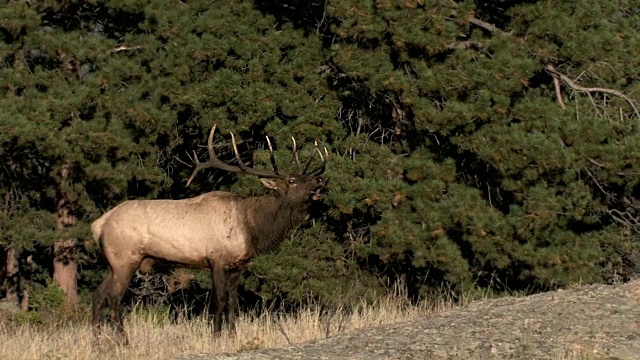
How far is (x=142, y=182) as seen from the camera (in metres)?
16.2

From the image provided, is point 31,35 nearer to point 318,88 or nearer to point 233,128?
point 233,128

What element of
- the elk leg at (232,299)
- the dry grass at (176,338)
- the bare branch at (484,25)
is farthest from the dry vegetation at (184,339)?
the bare branch at (484,25)

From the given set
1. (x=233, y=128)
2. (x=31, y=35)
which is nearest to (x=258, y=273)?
(x=233, y=128)

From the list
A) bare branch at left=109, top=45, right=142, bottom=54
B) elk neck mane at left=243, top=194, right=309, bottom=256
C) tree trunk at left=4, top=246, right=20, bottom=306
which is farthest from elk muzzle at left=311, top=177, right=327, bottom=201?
tree trunk at left=4, top=246, right=20, bottom=306

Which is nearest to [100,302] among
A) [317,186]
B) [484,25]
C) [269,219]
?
[269,219]

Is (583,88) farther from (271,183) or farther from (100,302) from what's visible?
(100,302)

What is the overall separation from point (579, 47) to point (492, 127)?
149 centimetres

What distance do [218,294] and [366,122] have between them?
5144mm

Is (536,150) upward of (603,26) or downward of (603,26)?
downward

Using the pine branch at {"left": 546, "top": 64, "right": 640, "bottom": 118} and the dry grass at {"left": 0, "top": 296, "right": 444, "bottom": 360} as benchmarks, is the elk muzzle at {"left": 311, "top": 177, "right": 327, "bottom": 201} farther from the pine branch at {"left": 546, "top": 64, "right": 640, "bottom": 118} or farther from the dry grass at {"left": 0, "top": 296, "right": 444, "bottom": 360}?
the pine branch at {"left": 546, "top": 64, "right": 640, "bottom": 118}

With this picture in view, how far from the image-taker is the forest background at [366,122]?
14344 millimetres

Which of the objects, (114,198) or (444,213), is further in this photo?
(114,198)

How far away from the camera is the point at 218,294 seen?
1205 cm

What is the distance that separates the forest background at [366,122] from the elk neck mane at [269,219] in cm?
212
